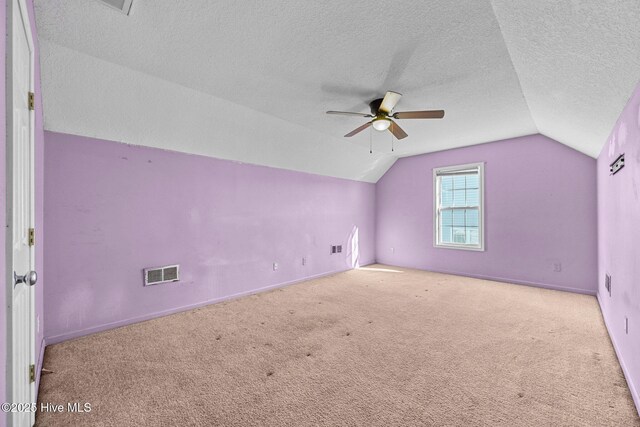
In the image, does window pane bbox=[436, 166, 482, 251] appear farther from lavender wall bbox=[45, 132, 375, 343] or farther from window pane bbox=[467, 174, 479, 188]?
lavender wall bbox=[45, 132, 375, 343]

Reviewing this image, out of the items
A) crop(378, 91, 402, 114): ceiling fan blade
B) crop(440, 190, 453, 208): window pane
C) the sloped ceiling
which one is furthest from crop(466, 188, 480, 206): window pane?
crop(378, 91, 402, 114): ceiling fan blade

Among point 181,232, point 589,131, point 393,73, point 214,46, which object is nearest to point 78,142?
point 181,232

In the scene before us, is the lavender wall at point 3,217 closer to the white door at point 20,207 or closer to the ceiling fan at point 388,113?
the white door at point 20,207

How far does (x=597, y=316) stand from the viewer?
3.26 m

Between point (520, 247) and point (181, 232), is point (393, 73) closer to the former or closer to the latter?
point (181, 232)

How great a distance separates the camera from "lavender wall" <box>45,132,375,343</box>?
265 centimetres

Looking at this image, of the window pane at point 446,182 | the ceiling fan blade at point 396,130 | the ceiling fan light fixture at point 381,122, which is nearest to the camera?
the ceiling fan light fixture at point 381,122

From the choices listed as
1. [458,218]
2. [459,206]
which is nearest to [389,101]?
[459,206]

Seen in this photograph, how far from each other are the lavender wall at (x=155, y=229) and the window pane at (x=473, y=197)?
3088 mm

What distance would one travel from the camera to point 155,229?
3238 millimetres

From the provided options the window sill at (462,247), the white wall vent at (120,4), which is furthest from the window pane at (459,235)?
the white wall vent at (120,4)

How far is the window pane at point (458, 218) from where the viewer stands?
549 cm

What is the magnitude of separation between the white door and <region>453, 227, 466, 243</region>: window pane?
5.91 metres

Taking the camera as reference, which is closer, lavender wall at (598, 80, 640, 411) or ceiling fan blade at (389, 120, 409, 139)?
lavender wall at (598, 80, 640, 411)
